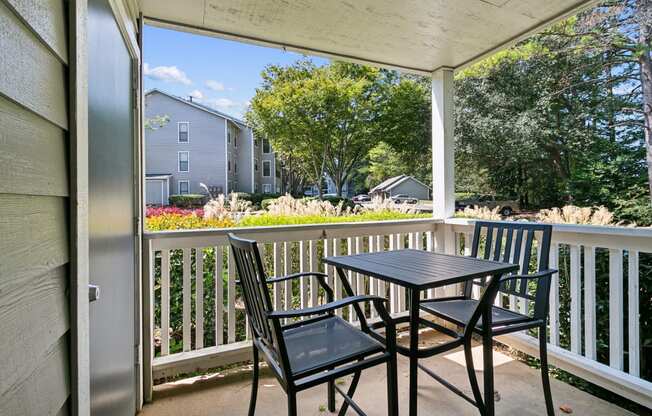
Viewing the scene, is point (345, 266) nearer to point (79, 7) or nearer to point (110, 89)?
point (110, 89)

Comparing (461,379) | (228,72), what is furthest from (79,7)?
(228,72)

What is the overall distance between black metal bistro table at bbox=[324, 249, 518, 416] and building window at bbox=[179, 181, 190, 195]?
1307cm

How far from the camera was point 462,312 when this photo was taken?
2.12m

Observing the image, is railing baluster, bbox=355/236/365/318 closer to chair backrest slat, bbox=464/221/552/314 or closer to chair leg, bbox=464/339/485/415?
chair backrest slat, bbox=464/221/552/314

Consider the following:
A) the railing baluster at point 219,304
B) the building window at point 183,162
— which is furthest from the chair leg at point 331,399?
the building window at point 183,162

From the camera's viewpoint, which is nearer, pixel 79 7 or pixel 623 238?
pixel 79 7

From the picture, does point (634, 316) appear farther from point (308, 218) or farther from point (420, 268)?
point (308, 218)

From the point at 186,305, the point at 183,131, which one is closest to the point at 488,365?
the point at 186,305

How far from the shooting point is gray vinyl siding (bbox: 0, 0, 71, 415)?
535 millimetres

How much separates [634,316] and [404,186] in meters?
11.3

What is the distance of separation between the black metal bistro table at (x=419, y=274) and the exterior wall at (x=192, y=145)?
12.9 meters

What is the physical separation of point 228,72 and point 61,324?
12.5 metres

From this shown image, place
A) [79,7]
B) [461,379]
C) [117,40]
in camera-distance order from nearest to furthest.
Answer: [79,7], [117,40], [461,379]

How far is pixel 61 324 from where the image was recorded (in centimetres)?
73
